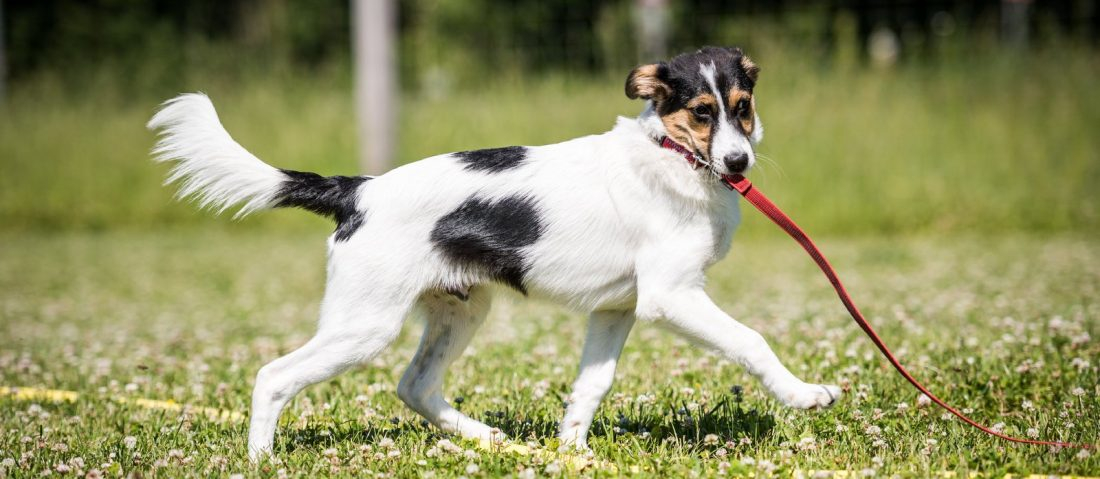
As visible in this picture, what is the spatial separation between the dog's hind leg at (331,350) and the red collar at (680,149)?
118cm

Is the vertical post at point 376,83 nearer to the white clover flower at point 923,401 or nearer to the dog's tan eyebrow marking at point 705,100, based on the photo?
the white clover flower at point 923,401

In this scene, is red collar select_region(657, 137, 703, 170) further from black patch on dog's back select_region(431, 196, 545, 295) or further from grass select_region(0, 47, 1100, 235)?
grass select_region(0, 47, 1100, 235)

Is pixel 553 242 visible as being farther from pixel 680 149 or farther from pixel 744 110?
pixel 744 110

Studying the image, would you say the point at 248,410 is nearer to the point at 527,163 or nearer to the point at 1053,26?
the point at 527,163

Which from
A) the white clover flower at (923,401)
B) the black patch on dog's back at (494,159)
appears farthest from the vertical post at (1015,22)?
the black patch on dog's back at (494,159)

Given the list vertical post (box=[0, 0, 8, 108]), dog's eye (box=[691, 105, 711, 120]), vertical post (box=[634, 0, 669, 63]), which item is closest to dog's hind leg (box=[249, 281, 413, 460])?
dog's eye (box=[691, 105, 711, 120])

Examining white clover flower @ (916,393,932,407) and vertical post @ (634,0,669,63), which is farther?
vertical post @ (634,0,669,63)

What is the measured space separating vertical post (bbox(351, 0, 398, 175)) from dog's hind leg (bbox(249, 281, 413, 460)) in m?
11.1

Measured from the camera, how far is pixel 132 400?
5203mm

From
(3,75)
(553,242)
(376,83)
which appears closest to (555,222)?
(553,242)

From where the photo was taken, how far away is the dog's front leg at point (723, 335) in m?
3.73

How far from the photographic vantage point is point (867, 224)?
13055 mm

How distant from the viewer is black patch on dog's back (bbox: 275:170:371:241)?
4.12 m

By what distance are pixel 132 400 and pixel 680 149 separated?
3104 millimetres
